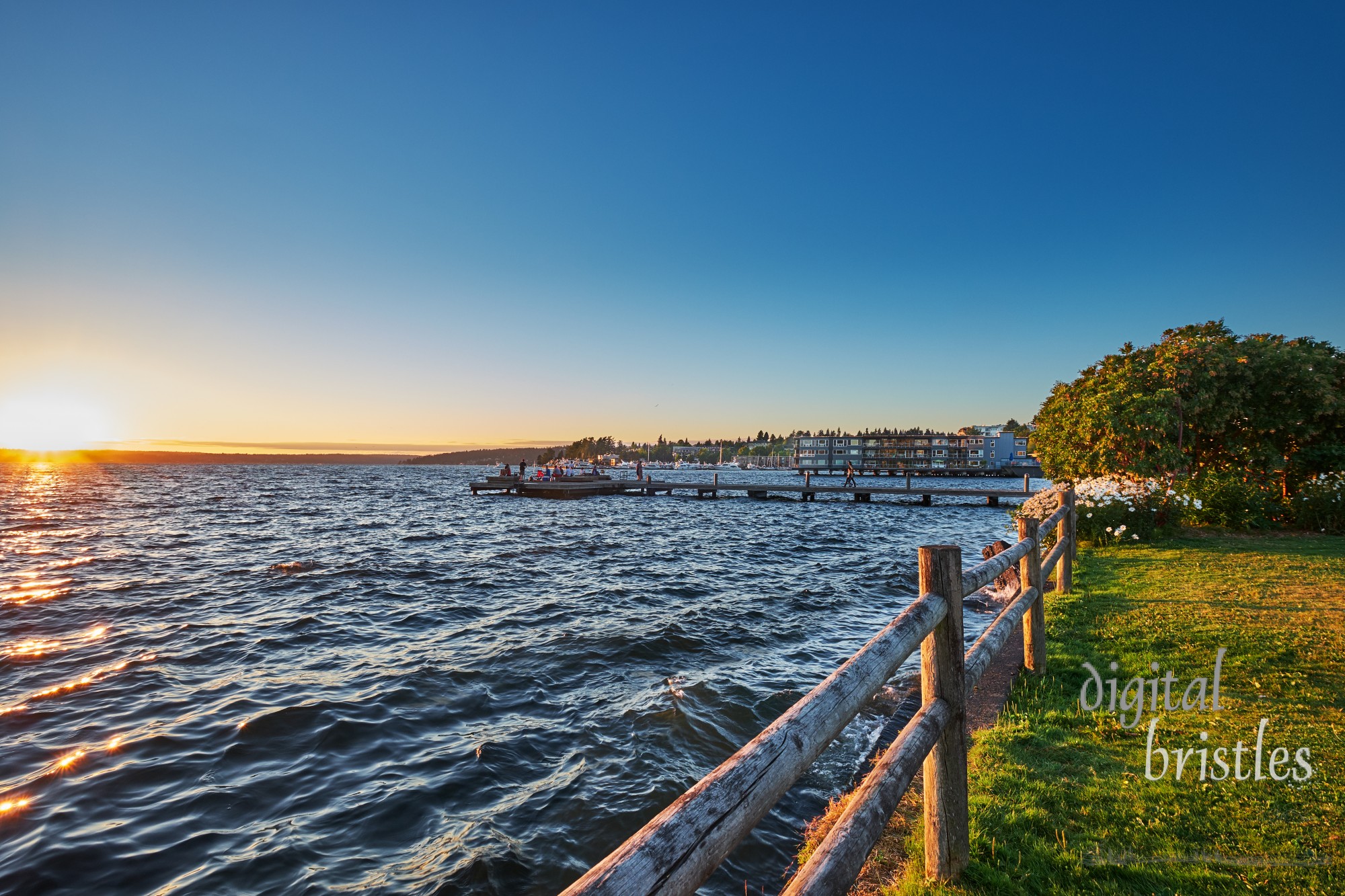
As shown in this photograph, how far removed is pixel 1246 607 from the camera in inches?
325

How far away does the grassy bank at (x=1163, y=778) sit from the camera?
329cm

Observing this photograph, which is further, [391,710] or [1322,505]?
[1322,505]

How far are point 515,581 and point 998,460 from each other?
142 metres

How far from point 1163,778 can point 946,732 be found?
2.24 meters

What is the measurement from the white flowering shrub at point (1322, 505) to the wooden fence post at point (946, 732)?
18626mm

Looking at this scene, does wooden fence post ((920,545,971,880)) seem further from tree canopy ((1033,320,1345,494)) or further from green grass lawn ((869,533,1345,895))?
tree canopy ((1033,320,1345,494))

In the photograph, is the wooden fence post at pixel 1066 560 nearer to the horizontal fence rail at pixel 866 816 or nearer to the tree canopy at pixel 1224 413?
the tree canopy at pixel 1224 413

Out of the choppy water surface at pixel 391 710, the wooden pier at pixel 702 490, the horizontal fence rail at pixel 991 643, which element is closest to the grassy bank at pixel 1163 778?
the horizontal fence rail at pixel 991 643

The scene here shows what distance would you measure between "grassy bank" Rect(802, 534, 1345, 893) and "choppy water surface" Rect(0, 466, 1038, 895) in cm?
155

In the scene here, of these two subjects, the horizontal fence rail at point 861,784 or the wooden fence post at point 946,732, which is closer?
the horizontal fence rail at point 861,784

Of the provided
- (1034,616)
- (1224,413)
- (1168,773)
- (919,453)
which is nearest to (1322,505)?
(1224,413)

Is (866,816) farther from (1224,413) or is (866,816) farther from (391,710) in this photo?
(1224,413)

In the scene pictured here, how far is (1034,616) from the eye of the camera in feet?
21.7

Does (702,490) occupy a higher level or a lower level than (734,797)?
lower
